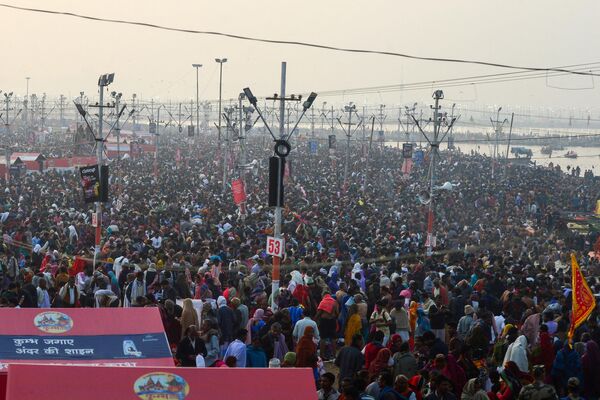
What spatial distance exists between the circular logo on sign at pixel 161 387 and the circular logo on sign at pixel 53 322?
2814 mm

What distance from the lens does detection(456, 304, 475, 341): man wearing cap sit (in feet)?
42.1

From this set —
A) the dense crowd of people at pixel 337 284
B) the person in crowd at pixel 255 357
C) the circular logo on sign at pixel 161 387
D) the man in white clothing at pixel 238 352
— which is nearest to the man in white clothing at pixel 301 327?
the dense crowd of people at pixel 337 284

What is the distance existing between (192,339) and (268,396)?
16.2ft

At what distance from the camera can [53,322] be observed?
9.02 m

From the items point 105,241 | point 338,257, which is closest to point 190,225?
point 105,241

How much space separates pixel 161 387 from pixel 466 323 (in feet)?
23.6

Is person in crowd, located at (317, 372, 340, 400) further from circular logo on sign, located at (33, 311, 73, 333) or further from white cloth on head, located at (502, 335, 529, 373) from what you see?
white cloth on head, located at (502, 335, 529, 373)

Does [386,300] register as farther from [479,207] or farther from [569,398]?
[479,207]

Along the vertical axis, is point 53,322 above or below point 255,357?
above

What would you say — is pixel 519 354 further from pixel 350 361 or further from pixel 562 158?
pixel 562 158

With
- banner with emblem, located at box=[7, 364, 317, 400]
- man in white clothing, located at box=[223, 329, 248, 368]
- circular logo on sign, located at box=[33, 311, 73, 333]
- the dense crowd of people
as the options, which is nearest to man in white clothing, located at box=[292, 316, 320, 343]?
the dense crowd of people

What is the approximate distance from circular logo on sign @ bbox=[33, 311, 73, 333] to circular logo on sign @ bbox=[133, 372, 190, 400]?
9.23 feet

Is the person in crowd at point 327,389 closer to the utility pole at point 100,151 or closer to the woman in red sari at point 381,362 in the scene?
the woman in red sari at point 381,362

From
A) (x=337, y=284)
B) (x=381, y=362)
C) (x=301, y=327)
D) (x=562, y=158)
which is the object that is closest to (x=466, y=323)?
(x=301, y=327)
